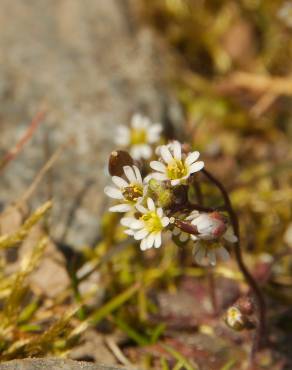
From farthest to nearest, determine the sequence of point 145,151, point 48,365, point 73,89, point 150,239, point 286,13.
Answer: point 286,13, point 73,89, point 145,151, point 150,239, point 48,365

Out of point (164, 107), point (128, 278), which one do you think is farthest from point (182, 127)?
point (128, 278)

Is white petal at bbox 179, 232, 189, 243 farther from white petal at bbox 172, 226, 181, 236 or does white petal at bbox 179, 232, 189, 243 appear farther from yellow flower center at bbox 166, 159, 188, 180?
yellow flower center at bbox 166, 159, 188, 180

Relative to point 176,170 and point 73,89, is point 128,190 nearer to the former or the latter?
point 176,170

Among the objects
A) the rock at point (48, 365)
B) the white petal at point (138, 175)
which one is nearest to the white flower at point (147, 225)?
the white petal at point (138, 175)

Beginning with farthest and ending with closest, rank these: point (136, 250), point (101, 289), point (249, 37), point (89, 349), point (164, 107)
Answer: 1. point (249, 37)
2. point (164, 107)
3. point (136, 250)
4. point (101, 289)
5. point (89, 349)

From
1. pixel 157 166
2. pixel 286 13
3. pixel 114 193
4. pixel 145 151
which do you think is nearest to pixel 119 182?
pixel 114 193

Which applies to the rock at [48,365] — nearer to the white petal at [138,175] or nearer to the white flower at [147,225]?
the white flower at [147,225]

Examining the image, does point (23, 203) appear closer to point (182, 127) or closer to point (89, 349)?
point (89, 349)

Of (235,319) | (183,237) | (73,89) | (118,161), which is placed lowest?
(235,319)
